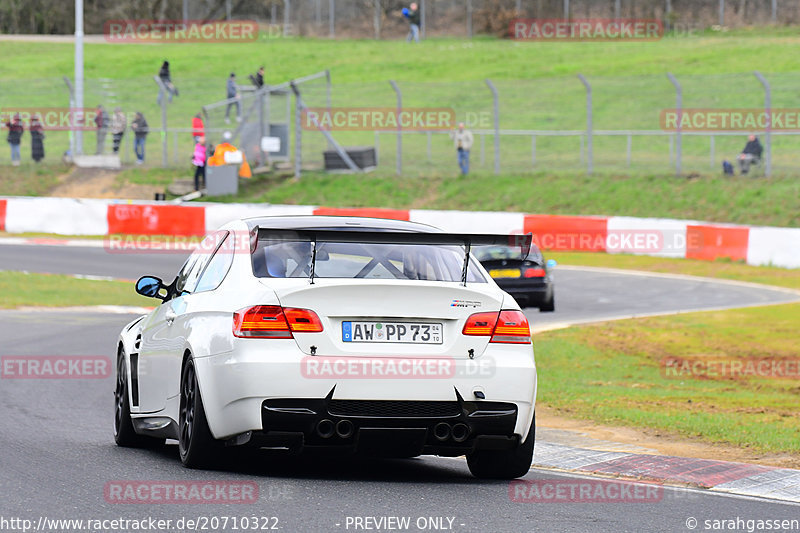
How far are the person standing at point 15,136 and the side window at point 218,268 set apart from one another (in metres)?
32.2

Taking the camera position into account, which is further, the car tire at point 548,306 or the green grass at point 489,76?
the green grass at point 489,76

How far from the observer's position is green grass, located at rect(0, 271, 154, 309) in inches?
811

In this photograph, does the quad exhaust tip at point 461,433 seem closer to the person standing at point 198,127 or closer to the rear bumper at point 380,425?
the rear bumper at point 380,425

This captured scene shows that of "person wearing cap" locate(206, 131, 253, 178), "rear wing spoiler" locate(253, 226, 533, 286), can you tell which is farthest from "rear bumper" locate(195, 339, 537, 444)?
"person wearing cap" locate(206, 131, 253, 178)

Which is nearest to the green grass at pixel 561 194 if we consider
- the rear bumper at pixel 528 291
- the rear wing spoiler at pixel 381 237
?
the rear bumper at pixel 528 291

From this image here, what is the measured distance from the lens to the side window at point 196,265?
820 centimetres

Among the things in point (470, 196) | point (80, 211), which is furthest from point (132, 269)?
point (470, 196)

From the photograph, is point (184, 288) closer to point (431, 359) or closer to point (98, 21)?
point (431, 359)

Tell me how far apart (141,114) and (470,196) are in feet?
32.4

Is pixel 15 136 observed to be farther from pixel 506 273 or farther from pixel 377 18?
pixel 377 18

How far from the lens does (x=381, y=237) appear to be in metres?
7.27

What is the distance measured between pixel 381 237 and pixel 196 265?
1668 mm

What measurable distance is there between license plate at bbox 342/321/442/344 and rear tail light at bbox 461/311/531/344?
8.9 inches

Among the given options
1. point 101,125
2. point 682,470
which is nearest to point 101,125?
point 101,125
